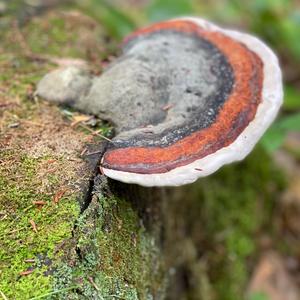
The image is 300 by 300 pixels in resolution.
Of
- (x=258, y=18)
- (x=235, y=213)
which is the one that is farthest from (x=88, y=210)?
(x=258, y=18)

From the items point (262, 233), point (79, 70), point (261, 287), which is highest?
point (79, 70)

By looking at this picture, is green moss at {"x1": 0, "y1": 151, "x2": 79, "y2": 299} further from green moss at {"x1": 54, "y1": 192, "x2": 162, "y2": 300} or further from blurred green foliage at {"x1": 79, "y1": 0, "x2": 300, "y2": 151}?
blurred green foliage at {"x1": 79, "y1": 0, "x2": 300, "y2": 151}

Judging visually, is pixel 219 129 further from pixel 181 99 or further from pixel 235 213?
pixel 235 213

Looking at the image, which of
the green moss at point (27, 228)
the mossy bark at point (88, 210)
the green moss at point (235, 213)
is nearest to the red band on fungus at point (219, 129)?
the mossy bark at point (88, 210)

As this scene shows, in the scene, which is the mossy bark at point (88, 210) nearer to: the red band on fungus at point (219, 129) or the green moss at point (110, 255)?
the green moss at point (110, 255)

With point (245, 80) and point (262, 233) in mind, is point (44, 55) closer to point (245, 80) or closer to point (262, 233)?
point (245, 80)

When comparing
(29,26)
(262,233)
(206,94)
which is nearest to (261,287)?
(262,233)
